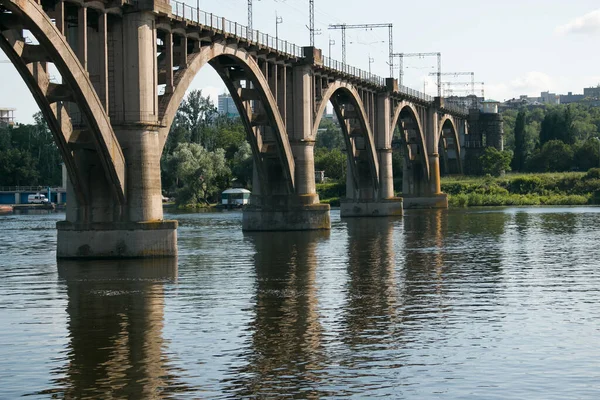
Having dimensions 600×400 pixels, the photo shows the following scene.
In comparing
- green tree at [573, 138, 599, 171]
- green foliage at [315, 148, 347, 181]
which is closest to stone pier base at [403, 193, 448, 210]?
green foliage at [315, 148, 347, 181]

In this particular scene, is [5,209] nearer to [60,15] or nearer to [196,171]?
[196,171]

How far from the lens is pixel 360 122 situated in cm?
10781

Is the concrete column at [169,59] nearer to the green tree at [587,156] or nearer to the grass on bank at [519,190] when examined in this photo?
the grass on bank at [519,190]

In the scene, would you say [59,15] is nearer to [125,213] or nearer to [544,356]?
[125,213]

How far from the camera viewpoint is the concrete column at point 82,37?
1896 inches

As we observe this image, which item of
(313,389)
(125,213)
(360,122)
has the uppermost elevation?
(360,122)

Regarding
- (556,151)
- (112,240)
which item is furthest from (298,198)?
(556,151)

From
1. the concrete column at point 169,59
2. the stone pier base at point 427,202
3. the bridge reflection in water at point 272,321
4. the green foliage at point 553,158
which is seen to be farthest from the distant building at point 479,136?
the concrete column at point 169,59

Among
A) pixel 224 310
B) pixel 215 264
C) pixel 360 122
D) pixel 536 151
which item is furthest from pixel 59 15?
pixel 536 151

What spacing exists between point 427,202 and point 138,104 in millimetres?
93097

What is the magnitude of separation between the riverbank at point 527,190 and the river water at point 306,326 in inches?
3616

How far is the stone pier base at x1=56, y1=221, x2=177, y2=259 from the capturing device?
50688mm

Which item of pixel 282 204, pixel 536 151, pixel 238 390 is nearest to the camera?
pixel 238 390

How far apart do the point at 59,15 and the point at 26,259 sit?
1581 centimetres
